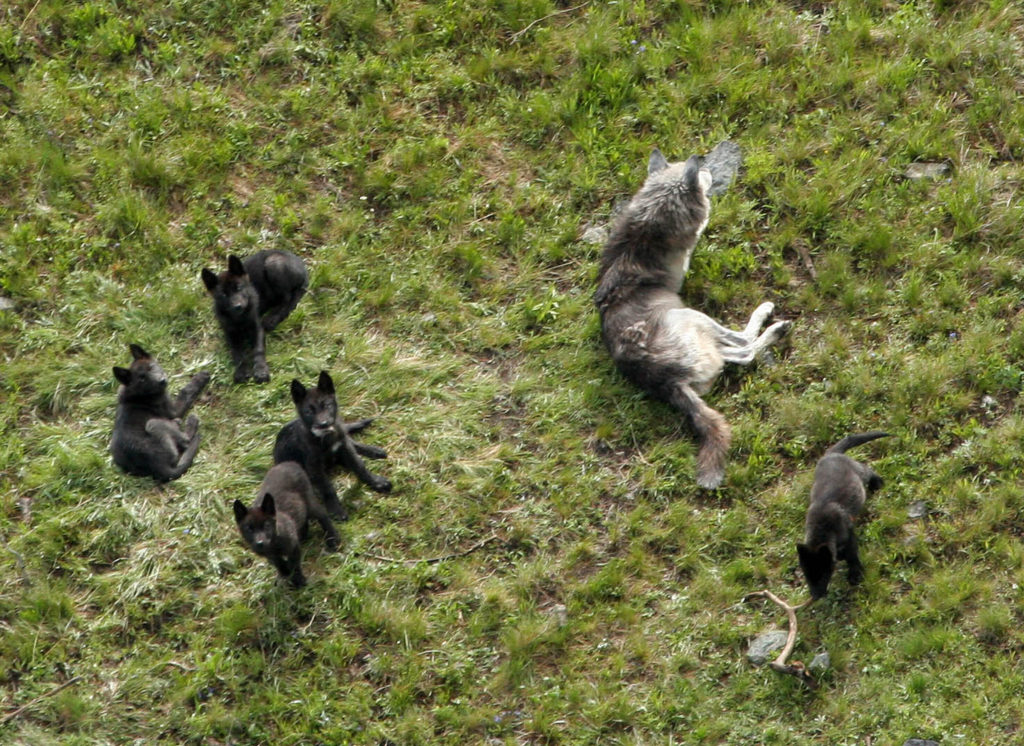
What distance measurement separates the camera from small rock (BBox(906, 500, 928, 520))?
313 inches

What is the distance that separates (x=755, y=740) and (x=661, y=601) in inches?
45.6

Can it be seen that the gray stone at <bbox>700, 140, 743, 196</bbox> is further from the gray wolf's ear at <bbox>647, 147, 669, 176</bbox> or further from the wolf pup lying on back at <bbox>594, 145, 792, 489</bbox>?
the gray wolf's ear at <bbox>647, 147, 669, 176</bbox>

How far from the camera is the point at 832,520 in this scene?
746 centimetres

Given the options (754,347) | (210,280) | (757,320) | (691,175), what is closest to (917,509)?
(754,347)

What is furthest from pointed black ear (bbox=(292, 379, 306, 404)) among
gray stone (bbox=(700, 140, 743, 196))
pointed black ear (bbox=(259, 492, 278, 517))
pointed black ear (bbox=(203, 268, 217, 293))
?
gray stone (bbox=(700, 140, 743, 196))

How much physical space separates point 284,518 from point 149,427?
1.59 metres

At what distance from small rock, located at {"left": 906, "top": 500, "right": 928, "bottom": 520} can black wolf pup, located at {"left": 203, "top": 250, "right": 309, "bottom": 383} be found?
4.93m

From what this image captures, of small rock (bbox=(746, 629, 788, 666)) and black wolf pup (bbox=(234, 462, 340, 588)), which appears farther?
black wolf pup (bbox=(234, 462, 340, 588))

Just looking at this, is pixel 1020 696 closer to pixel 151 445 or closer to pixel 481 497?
pixel 481 497

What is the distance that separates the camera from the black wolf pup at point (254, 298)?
30.3 feet

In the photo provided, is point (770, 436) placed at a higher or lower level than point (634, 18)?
lower

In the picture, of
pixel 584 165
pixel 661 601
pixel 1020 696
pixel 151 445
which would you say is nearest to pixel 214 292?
pixel 151 445

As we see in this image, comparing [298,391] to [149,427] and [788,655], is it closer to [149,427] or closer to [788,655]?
[149,427]

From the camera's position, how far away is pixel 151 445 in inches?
343
